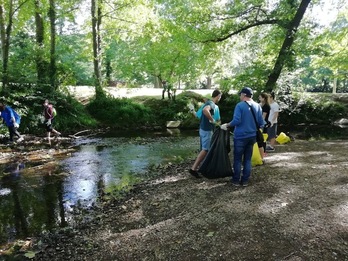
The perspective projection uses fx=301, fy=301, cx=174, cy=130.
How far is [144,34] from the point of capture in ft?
62.6

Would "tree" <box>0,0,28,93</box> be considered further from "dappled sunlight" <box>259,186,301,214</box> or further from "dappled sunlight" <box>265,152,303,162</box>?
"dappled sunlight" <box>259,186,301,214</box>

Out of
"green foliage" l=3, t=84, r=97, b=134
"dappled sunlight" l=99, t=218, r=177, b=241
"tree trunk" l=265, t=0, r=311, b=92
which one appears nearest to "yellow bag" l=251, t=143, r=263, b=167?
"dappled sunlight" l=99, t=218, r=177, b=241

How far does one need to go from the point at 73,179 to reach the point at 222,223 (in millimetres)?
4815

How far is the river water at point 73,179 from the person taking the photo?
Answer: 18.4ft

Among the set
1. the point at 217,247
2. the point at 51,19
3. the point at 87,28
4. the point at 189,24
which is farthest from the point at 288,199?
the point at 87,28

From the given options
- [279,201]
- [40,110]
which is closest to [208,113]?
[279,201]

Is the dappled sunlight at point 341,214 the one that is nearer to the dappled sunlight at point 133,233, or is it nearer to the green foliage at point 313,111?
the dappled sunlight at point 133,233

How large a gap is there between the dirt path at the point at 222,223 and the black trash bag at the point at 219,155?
0.79 ft

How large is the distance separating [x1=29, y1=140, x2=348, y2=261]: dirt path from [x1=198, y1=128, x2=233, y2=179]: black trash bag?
0.24 m

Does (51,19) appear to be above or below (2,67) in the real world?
above

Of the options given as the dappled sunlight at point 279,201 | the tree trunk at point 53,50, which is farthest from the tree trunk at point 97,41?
the dappled sunlight at point 279,201

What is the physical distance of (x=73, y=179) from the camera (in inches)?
313

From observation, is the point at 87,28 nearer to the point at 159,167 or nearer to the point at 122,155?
the point at 122,155

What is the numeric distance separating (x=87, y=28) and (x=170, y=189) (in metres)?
17.8
